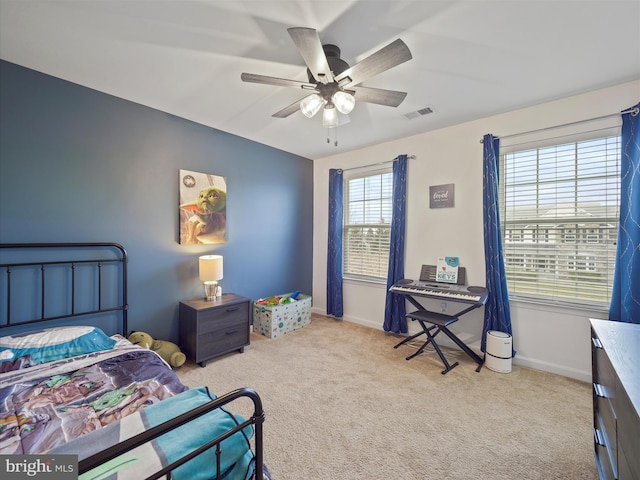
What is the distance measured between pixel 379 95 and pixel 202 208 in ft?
7.52

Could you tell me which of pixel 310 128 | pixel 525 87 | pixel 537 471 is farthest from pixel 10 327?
pixel 525 87

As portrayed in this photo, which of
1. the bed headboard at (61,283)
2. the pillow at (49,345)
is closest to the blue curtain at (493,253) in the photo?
the pillow at (49,345)

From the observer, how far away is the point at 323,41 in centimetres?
180

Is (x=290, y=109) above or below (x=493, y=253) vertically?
above

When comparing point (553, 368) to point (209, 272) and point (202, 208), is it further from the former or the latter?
point (202, 208)

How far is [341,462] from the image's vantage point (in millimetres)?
1580

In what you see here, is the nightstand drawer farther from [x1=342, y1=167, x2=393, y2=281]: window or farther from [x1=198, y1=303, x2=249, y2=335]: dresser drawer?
[x1=342, y1=167, x2=393, y2=281]: window

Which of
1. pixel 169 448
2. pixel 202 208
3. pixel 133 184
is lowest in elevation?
pixel 169 448

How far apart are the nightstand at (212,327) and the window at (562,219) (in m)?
2.94

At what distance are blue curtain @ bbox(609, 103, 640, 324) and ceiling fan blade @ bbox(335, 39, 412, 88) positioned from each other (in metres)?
2.18

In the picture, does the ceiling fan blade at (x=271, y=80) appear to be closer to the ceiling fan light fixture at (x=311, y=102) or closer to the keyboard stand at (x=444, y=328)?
the ceiling fan light fixture at (x=311, y=102)

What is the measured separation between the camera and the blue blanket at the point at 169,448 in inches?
35.5

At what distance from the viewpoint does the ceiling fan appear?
1.47 meters

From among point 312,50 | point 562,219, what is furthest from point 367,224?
point 312,50
